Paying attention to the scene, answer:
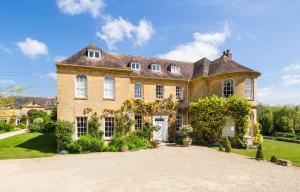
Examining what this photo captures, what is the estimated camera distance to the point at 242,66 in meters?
25.5

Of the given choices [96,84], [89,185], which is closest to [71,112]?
[96,84]

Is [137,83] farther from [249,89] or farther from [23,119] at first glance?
[23,119]

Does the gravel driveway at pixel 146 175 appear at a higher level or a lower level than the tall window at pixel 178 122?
lower

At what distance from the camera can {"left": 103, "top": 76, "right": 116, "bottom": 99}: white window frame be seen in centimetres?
2272

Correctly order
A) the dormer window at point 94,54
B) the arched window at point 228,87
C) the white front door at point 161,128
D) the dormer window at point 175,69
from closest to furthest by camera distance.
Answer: the dormer window at point 94,54 < the arched window at point 228,87 < the white front door at point 161,128 < the dormer window at point 175,69

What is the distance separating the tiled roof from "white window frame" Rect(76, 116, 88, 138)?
499 centimetres

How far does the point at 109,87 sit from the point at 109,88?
0.10 m

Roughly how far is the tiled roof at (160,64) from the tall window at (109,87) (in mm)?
1236

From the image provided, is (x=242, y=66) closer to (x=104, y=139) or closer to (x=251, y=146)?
(x=251, y=146)

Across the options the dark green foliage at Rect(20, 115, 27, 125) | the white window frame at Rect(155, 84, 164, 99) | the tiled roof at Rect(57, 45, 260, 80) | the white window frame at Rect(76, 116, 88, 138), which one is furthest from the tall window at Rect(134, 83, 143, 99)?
the dark green foliage at Rect(20, 115, 27, 125)

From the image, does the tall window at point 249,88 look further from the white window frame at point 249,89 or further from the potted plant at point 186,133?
the potted plant at point 186,133

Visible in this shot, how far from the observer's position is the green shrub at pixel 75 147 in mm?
19359

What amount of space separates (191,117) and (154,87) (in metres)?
5.45

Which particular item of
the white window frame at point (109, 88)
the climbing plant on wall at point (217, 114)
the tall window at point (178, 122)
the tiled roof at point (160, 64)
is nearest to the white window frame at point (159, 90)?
the tiled roof at point (160, 64)
